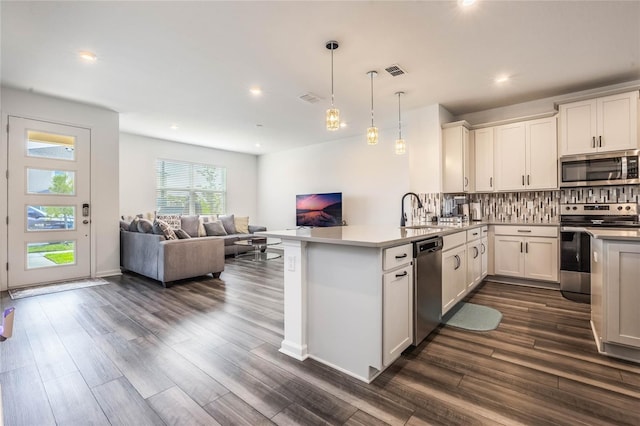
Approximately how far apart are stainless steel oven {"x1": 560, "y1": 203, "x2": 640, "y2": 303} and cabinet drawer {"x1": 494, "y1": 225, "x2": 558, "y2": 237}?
0.41 feet

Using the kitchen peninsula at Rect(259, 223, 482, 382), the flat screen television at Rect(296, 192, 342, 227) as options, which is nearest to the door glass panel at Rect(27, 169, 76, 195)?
the kitchen peninsula at Rect(259, 223, 482, 382)

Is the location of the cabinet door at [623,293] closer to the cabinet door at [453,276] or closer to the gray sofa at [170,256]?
the cabinet door at [453,276]

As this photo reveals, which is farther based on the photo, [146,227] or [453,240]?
[146,227]

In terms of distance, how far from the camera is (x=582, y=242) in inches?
140

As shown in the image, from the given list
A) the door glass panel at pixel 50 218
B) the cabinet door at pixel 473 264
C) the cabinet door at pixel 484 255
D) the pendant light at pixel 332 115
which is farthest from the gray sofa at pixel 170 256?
the cabinet door at pixel 484 255

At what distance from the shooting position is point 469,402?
1.66m

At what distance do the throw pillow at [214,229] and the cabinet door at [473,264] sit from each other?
5.38 metres

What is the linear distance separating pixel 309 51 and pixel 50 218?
14.4ft

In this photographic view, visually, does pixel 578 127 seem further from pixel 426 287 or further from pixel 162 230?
pixel 162 230

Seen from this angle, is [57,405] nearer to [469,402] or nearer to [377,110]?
→ [469,402]

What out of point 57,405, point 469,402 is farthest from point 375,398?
point 57,405

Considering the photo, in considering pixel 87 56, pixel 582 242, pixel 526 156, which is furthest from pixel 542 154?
pixel 87 56

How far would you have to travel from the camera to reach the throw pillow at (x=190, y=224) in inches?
260

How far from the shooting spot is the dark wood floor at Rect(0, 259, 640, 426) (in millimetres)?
1568
